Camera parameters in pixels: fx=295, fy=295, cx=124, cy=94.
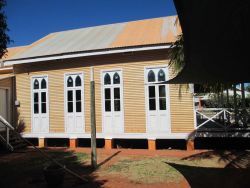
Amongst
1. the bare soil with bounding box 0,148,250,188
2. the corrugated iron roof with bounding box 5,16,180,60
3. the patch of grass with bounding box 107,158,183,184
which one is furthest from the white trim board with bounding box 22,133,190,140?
the corrugated iron roof with bounding box 5,16,180,60

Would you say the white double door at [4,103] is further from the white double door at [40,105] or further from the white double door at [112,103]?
the white double door at [112,103]

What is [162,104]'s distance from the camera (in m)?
13.1

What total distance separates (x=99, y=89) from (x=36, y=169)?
5335mm

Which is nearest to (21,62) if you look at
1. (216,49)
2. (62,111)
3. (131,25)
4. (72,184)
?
(62,111)

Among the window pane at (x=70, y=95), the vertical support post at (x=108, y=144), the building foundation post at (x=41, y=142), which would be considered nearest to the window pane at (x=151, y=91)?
the vertical support post at (x=108, y=144)

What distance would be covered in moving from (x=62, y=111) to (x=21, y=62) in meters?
3.34

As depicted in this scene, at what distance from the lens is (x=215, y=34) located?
8.48 ft

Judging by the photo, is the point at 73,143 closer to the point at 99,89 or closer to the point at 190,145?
the point at 99,89

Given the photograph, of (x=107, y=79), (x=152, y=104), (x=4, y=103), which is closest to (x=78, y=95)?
(x=107, y=79)

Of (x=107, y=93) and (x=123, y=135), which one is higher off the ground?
(x=107, y=93)

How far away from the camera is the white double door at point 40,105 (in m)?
15.0

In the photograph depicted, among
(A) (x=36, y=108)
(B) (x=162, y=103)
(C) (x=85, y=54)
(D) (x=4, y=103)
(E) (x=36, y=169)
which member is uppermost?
(C) (x=85, y=54)

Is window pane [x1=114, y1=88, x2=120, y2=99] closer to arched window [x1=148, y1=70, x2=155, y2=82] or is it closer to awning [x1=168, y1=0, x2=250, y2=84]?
arched window [x1=148, y1=70, x2=155, y2=82]

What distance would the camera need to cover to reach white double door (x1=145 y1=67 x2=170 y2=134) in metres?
13.0
